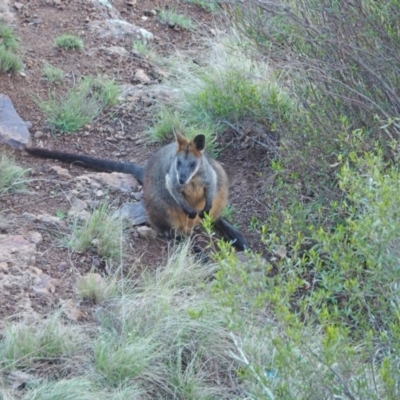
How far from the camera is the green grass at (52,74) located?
7594mm

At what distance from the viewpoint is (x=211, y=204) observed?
19.7ft

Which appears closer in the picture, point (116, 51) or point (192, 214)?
point (192, 214)

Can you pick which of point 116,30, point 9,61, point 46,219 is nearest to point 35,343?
point 46,219

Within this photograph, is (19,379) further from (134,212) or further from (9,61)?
(9,61)

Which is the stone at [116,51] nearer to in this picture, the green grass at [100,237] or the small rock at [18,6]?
the small rock at [18,6]

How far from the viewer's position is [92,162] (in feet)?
21.4

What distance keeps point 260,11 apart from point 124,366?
3.33 m

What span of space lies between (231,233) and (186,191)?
452 mm

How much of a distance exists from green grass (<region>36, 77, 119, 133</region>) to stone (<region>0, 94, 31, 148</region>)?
30 cm

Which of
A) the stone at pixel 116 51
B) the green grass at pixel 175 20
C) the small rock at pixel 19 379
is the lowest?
the stone at pixel 116 51

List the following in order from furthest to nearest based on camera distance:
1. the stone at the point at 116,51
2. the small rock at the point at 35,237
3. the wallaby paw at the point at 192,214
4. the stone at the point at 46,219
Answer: the stone at the point at 116,51
the wallaby paw at the point at 192,214
the stone at the point at 46,219
the small rock at the point at 35,237

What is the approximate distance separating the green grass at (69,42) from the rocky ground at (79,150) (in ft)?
0.23

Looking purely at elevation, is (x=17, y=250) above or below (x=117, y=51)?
above

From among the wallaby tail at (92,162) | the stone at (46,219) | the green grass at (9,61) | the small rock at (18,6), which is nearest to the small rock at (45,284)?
the stone at (46,219)
